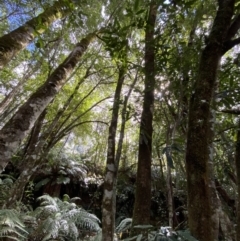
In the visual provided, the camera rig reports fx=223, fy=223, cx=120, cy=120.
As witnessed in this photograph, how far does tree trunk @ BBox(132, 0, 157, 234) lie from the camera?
1.83 m

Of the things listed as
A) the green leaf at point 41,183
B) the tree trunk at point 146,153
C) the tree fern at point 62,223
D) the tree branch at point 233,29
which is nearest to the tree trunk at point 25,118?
the tree trunk at point 146,153

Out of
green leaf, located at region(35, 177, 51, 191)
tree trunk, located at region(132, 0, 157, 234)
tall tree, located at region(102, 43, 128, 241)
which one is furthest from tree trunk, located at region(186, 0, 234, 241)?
green leaf, located at region(35, 177, 51, 191)

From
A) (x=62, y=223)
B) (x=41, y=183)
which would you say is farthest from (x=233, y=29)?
(x=41, y=183)

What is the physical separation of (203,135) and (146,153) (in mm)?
803

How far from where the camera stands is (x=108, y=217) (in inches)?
92.3

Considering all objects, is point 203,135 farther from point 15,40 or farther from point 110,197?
point 15,40

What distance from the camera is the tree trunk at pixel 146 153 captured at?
1.83m

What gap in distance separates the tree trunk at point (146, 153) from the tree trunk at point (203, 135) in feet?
1.75

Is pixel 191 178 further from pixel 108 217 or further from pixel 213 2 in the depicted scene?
pixel 213 2

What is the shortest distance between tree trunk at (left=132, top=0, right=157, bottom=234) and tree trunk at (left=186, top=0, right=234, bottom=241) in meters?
0.53

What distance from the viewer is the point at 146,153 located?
205 cm

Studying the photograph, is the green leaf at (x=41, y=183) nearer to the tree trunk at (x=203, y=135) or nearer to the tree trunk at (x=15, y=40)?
the tree trunk at (x=15, y=40)

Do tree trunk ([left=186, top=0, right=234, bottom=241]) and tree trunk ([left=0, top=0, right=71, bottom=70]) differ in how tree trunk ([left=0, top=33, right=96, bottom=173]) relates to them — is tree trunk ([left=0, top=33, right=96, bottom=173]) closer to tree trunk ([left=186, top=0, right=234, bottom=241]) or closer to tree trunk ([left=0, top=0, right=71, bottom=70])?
tree trunk ([left=0, top=0, right=71, bottom=70])

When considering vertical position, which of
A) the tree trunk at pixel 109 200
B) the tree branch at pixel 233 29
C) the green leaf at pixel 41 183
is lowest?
the tree trunk at pixel 109 200
